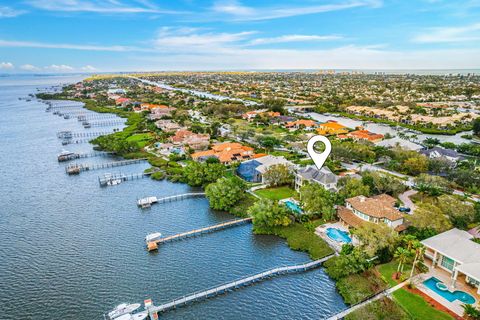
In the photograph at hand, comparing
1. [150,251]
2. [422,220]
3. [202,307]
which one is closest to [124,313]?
[202,307]

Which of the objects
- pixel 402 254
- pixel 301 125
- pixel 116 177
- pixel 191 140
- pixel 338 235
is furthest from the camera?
pixel 301 125

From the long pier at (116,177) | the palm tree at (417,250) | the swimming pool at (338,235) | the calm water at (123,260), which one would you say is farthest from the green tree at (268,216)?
the long pier at (116,177)

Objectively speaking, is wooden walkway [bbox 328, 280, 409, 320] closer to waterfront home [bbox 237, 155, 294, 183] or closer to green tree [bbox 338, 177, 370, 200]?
green tree [bbox 338, 177, 370, 200]

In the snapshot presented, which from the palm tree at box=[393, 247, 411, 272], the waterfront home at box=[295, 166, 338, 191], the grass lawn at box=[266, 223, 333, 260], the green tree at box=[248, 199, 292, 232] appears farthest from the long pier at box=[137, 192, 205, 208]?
the palm tree at box=[393, 247, 411, 272]

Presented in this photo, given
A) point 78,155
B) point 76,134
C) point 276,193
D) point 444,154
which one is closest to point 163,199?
point 276,193

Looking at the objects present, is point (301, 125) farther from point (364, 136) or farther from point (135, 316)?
point (135, 316)

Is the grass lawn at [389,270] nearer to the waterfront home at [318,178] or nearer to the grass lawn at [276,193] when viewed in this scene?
the waterfront home at [318,178]
